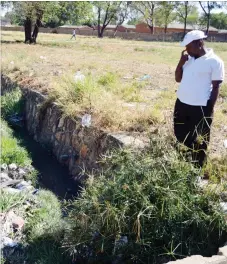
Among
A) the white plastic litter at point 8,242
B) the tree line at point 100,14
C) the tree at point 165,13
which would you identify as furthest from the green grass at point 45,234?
the tree at point 165,13

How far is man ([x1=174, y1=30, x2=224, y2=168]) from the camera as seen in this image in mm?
3979

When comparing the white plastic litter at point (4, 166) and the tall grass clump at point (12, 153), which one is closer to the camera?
the white plastic litter at point (4, 166)

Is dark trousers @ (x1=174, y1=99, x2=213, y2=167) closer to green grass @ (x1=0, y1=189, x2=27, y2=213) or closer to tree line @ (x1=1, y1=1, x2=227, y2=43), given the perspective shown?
green grass @ (x1=0, y1=189, x2=27, y2=213)

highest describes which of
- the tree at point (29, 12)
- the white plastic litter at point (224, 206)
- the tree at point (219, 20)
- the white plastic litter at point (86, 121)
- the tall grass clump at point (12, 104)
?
the tree at point (219, 20)

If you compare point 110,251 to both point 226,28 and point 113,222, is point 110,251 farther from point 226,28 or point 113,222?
point 226,28

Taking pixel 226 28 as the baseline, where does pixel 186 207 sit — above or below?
below

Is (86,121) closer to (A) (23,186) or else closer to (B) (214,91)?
(A) (23,186)

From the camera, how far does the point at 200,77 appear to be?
405 cm

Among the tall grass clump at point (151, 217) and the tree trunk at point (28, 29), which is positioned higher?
the tree trunk at point (28, 29)

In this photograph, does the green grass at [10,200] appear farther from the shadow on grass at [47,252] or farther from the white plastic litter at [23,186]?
the shadow on grass at [47,252]

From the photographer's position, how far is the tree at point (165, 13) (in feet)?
202

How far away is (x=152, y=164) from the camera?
3543mm

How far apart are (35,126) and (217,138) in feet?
15.0

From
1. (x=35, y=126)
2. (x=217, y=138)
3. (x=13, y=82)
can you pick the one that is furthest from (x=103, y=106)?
(x=13, y=82)
